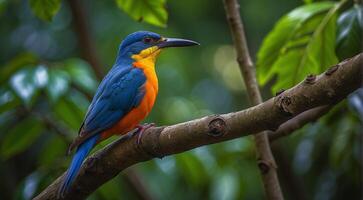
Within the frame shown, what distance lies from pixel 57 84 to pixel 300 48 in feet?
5.26

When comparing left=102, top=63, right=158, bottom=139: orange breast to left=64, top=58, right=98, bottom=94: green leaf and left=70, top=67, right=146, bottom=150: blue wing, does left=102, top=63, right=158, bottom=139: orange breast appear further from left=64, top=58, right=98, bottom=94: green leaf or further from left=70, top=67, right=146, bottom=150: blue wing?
left=64, top=58, right=98, bottom=94: green leaf

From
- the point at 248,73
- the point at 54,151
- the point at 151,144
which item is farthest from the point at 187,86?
the point at 151,144

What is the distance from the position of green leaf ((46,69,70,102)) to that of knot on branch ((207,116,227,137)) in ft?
5.50

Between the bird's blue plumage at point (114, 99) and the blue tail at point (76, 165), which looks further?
the bird's blue plumage at point (114, 99)

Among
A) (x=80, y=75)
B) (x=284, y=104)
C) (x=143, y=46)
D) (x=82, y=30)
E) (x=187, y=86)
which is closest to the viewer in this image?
(x=284, y=104)

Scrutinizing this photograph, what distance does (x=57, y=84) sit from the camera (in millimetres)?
4090

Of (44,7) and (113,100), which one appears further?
(113,100)

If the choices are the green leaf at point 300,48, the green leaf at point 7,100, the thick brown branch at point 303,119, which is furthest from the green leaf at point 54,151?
the thick brown branch at point 303,119

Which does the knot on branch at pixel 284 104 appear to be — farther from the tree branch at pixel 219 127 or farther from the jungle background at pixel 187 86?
the jungle background at pixel 187 86

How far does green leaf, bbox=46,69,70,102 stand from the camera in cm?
402

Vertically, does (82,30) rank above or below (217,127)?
above

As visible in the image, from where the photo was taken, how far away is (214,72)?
7.86 meters

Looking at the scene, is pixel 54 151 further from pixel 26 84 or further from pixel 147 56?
pixel 147 56

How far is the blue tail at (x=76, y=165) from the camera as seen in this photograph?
3.18 m
